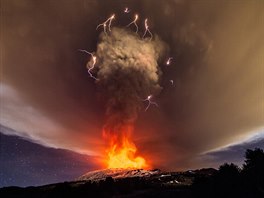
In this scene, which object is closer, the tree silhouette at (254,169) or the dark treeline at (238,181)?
the dark treeline at (238,181)

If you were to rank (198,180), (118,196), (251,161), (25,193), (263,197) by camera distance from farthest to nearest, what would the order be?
(25,193), (118,196), (198,180), (251,161), (263,197)

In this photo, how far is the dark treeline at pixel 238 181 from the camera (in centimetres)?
6700

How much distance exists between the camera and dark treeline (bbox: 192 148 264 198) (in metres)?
67.0

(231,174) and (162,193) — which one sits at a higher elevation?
(162,193)

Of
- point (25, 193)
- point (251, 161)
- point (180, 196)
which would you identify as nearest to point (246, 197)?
point (251, 161)

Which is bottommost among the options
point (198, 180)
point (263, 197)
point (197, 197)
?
point (263, 197)

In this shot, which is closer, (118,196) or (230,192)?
(230,192)

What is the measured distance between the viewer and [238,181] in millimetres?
69500

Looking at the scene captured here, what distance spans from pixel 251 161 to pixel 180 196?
25.0 meters

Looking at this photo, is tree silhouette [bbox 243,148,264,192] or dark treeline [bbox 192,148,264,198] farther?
tree silhouette [bbox 243,148,264,192]

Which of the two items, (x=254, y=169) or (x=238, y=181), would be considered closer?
(x=238, y=181)

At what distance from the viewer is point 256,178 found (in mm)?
72062

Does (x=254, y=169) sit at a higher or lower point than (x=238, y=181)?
higher

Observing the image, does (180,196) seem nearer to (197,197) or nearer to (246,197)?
(197,197)
